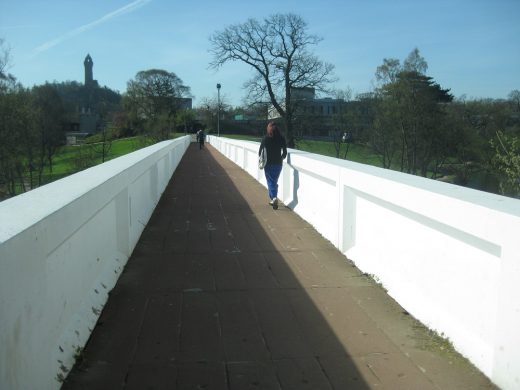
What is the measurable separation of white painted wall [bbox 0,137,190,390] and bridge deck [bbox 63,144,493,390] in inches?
7.4

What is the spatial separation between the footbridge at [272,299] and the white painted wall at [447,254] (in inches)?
0.5

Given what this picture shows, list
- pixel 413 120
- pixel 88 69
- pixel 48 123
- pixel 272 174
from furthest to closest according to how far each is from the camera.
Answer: pixel 88 69 < pixel 48 123 < pixel 413 120 < pixel 272 174

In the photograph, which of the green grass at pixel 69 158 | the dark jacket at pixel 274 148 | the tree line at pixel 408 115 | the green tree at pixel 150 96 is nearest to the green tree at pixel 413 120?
the tree line at pixel 408 115

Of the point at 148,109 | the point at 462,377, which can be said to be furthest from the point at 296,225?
the point at 148,109

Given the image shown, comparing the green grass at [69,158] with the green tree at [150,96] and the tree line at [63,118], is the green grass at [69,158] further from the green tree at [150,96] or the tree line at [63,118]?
the green tree at [150,96]

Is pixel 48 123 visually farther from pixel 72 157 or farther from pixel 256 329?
pixel 256 329

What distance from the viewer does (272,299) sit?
441 cm

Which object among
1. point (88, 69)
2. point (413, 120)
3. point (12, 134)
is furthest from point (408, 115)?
point (88, 69)

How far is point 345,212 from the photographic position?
227 inches

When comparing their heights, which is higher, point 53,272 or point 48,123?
point 48,123

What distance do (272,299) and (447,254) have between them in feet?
4.96

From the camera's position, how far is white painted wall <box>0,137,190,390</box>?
6.98 feet

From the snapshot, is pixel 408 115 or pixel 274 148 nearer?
pixel 274 148

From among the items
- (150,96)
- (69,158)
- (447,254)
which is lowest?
(69,158)
